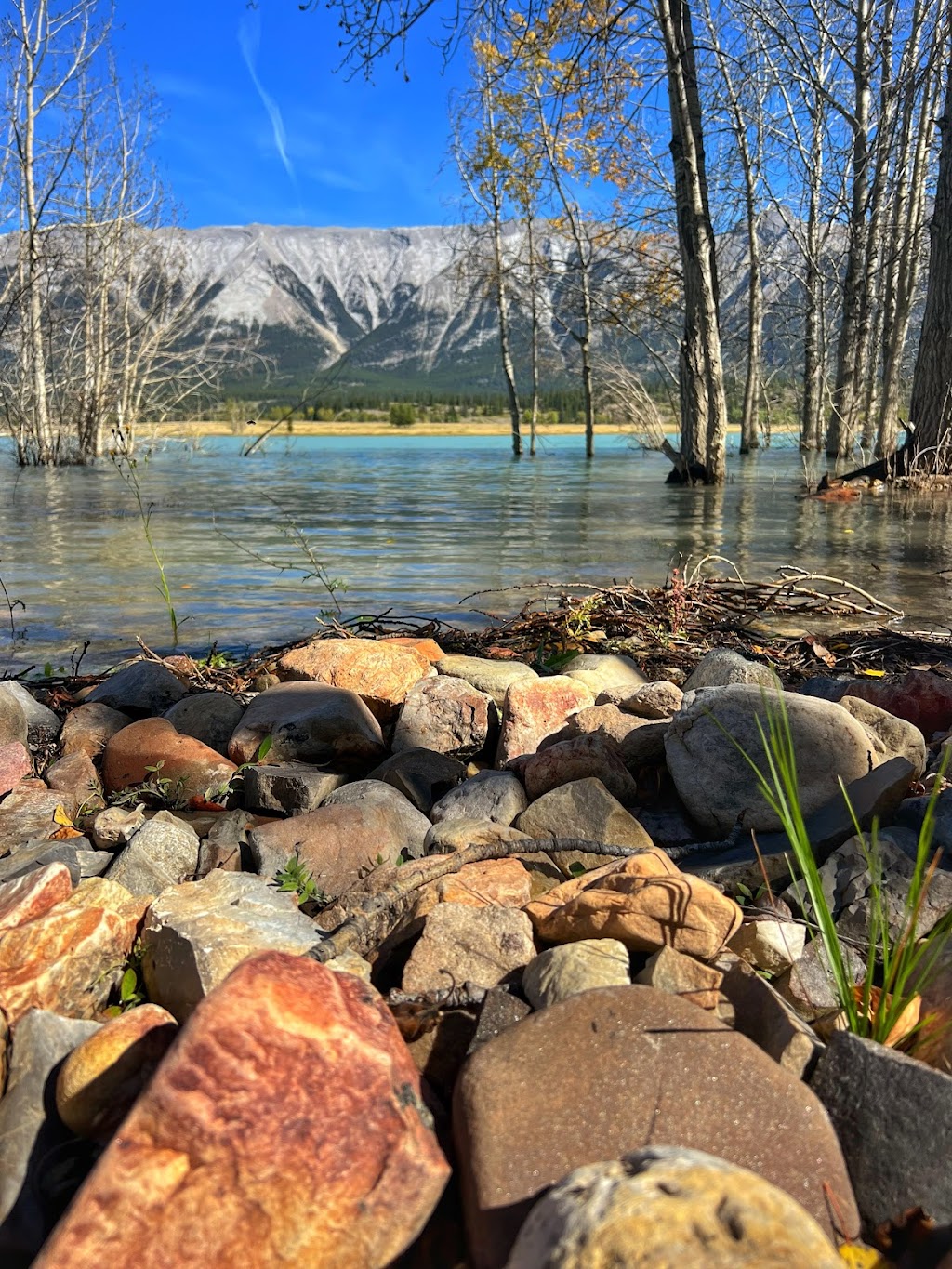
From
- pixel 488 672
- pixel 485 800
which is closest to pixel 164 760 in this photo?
pixel 485 800

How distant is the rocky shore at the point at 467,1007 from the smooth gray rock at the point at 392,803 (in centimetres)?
1

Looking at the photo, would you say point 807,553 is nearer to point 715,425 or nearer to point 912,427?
point 912,427

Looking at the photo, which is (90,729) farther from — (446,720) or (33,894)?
(33,894)

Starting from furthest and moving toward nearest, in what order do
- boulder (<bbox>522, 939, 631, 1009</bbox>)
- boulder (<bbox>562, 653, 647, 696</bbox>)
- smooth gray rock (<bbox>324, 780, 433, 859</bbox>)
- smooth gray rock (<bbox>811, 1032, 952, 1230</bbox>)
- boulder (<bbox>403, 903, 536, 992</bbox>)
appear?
boulder (<bbox>562, 653, 647, 696</bbox>)
smooth gray rock (<bbox>324, 780, 433, 859</bbox>)
boulder (<bbox>403, 903, 536, 992</bbox>)
boulder (<bbox>522, 939, 631, 1009</bbox>)
smooth gray rock (<bbox>811, 1032, 952, 1230</bbox>)

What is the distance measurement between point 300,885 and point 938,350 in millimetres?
12173

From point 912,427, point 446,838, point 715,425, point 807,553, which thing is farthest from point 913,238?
point 446,838

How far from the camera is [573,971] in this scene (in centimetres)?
156

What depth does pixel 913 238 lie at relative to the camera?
16578 millimetres

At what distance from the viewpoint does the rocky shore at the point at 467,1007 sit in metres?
1.11

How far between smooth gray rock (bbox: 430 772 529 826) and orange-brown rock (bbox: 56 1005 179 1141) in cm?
114

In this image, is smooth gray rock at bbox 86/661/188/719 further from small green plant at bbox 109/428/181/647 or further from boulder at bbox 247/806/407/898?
boulder at bbox 247/806/407/898

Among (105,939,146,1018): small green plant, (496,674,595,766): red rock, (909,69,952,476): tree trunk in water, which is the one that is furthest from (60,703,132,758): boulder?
(909,69,952,476): tree trunk in water

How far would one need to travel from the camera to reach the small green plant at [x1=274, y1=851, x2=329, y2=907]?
2090 millimetres

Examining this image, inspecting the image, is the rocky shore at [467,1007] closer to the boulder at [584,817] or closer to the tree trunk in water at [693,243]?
the boulder at [584,817]
